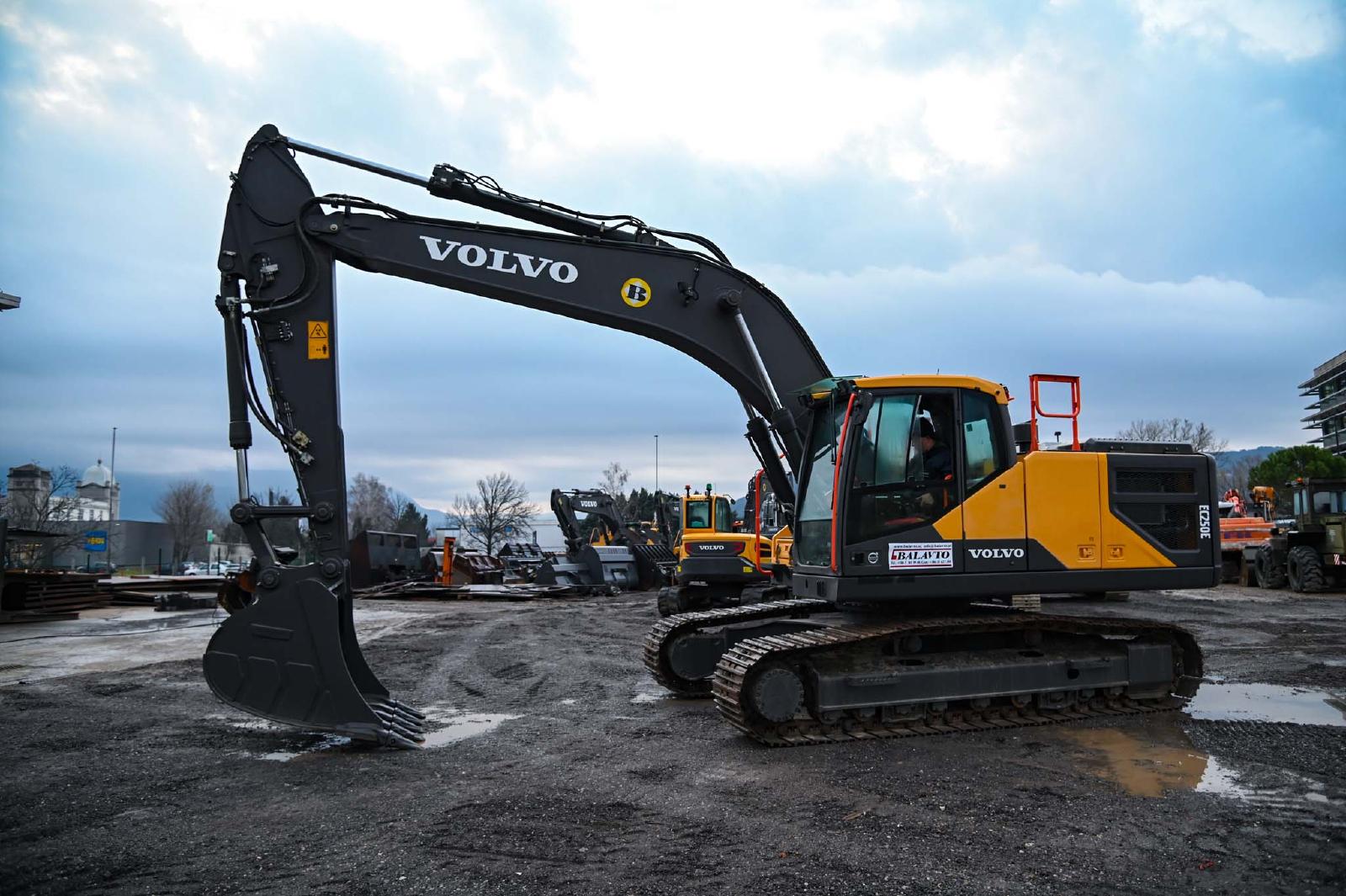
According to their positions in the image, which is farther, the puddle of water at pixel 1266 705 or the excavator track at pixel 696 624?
the excavator track at pixel 696 624

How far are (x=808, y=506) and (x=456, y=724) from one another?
146 inches

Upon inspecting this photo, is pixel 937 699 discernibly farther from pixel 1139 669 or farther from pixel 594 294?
pixel 594 294

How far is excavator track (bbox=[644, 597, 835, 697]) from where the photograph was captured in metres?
9.16

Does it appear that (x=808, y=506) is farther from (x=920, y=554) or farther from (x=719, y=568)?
(x=719, y=568)

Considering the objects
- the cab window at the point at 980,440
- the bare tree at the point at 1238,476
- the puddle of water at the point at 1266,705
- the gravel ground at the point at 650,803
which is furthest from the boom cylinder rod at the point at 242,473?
the bare tree at the point at 1238,476

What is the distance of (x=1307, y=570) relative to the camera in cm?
2366

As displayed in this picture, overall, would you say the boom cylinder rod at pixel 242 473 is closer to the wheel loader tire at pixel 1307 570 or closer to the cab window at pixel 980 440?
the cab window at pixel 980 440

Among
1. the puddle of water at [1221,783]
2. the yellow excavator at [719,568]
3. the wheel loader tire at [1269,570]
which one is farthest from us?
the wheel loader tire at [1269,570]

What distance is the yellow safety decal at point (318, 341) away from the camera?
7996 millimetres

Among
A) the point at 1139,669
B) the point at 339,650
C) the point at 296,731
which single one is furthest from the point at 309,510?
the point at 1139,669

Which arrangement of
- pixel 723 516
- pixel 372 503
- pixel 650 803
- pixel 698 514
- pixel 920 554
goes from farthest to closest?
1. pixel 372 503
2. pixel 723 516
3. pixel 698 514
4. pixel 920 554
5. pixel 650 803

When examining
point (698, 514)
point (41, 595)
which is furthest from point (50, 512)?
point (698, 514)

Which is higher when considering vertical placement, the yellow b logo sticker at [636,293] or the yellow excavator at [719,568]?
the yellow b logo sticker at [636,293]

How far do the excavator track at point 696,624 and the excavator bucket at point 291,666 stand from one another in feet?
9.76
